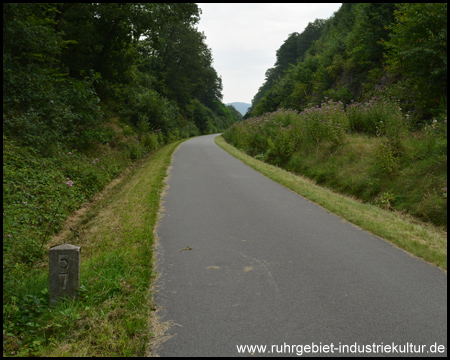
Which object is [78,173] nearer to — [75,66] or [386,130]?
[75,66]

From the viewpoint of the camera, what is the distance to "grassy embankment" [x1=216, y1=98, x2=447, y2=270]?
634 cm

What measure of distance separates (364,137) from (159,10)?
1121 cm

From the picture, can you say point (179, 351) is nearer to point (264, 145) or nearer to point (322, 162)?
point (322, 162)

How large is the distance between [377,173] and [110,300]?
8436mm

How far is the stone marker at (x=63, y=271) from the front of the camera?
3379 mm

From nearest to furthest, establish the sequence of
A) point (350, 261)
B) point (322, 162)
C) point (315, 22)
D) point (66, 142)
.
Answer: point (350, 261)
point (66, 142)
point (322, 162)
point (315, 22)

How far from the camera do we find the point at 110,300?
11.7 feet

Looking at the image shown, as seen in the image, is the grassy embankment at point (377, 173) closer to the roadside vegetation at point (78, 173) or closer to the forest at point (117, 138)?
the forest at point (117, 138)

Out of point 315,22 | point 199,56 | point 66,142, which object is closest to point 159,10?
point 66,142

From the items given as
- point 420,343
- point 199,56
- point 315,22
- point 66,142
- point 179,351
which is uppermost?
point 315,22

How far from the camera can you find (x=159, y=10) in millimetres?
15695

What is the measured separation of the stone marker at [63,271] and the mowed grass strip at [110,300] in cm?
13

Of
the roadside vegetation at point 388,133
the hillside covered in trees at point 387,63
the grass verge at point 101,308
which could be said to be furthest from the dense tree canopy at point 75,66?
the hillside covered in trees at point 387,63

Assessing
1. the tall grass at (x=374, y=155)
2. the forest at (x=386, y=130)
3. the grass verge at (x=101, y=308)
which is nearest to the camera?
the grass verge at (x=101, y=308)
